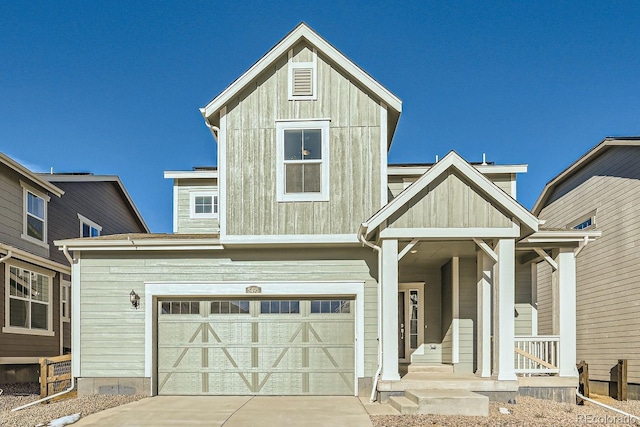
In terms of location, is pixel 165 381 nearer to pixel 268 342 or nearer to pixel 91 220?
pixel 268 342

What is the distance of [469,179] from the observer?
9586mm

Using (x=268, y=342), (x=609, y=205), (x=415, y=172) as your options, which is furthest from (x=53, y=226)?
(x=609, y=205)

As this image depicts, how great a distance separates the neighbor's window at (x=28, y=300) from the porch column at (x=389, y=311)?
10.00 metres

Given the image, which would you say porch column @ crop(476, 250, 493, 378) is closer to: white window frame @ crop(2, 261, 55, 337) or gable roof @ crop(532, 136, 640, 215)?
gable roof @ crop(532, 136, 640, 215)

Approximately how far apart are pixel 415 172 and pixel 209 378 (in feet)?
24.3

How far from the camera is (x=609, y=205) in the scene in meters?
14.0

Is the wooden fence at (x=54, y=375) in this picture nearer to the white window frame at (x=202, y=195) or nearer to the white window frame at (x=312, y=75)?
the white window frame at (x=202, y=195)

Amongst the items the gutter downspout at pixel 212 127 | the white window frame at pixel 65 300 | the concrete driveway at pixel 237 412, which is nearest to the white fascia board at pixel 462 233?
the concrete driveway at pixel 237 412

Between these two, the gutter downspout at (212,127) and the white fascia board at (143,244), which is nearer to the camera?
the white fascia board at (143,244)

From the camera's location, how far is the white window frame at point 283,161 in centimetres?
1085

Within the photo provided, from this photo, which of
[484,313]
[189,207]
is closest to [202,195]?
[189,207]

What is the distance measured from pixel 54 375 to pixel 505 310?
8.92m

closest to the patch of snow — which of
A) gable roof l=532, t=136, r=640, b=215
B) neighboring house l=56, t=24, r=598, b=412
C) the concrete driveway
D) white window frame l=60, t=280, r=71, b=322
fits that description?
the concrete driveway

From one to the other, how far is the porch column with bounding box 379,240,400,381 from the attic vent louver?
3675 mm
